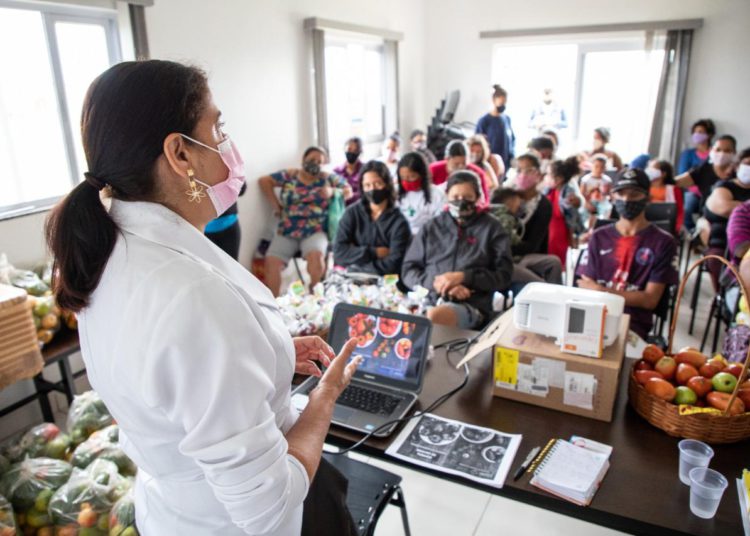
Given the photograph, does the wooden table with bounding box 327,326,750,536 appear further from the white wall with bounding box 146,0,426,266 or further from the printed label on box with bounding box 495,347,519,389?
the white wall with bounding box 146,0,426,266

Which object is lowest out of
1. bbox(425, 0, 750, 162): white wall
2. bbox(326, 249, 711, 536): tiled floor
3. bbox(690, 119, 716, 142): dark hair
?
bbox(326, 249, 711, 536): tiled floor

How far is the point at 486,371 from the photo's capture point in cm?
171

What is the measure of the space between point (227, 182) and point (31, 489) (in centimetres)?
145

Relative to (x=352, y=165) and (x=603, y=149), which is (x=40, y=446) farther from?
(x=603, y=149)

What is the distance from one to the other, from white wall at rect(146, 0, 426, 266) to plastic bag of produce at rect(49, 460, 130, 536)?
8.85 feet

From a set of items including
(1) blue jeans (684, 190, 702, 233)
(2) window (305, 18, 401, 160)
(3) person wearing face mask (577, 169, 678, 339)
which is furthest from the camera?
(1) blue jeans (684, 190, 702, 233)

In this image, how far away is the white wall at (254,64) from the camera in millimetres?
3668

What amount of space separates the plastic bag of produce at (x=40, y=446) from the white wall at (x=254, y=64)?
244cm

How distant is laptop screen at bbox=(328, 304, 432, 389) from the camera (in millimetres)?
1560

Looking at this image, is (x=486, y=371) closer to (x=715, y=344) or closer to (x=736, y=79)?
(x=715, y=344)

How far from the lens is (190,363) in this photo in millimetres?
713

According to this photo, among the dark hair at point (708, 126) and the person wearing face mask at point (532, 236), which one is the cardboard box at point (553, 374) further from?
the dark hair at point (708, 126)

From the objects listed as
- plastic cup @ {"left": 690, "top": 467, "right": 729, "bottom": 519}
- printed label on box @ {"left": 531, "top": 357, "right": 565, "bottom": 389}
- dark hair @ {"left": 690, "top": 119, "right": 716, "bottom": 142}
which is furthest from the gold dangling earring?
dark hair @ {"left": 690, "top": 119, "right": 716, "bottom": 142}

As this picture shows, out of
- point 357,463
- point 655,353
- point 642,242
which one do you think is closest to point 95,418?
point 357,463
